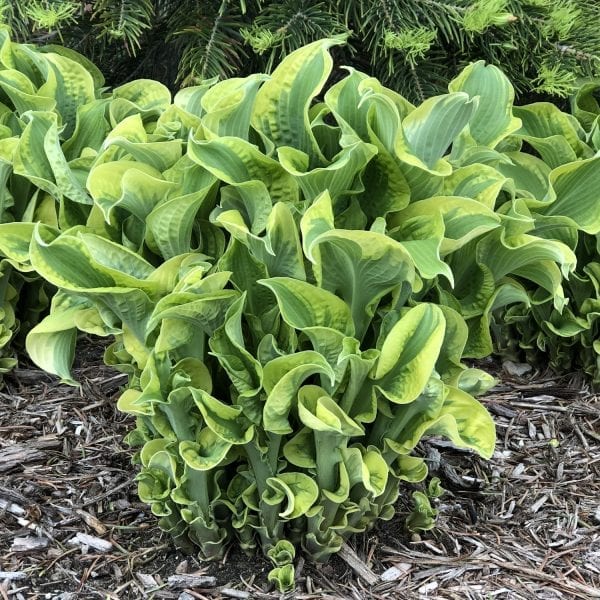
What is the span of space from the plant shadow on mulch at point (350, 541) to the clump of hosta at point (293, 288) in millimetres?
124

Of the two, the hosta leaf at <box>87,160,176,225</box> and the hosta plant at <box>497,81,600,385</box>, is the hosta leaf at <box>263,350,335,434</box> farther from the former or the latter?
the hosta plant at <box>497,81,600,385</box>

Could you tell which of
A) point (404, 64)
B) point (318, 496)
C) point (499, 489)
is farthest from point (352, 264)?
point (404, 64)

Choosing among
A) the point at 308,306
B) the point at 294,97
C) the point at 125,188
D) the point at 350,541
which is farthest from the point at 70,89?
the point at 350,541

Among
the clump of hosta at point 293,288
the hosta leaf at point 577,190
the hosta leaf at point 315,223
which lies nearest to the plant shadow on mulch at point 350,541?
the clump of hosta at point 293,288

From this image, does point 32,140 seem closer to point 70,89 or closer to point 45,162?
point 45,162

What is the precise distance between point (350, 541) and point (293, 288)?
0.79 metres

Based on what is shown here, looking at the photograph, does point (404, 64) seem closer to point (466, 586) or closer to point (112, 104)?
point (112, 104)

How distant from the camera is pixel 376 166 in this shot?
168 centimetres

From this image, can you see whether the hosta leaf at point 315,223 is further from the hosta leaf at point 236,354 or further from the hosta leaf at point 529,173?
the hosta leaf at point 529,173

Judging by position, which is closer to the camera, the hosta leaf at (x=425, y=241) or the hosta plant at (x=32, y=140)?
the hosta leaf at (x=425, y=241)

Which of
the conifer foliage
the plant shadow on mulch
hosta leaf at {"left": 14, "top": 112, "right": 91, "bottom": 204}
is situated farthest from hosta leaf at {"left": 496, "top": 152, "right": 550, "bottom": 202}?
hosta leaf at {"left": 14, "top": 112, "right": 91, "bottom": 204}

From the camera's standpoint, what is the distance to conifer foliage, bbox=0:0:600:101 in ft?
8.07

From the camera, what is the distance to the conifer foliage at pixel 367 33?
2461 millimetres

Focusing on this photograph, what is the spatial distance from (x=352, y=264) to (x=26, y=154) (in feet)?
3.10
